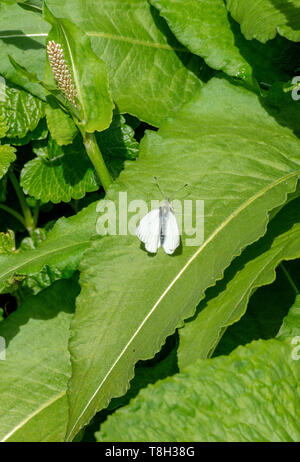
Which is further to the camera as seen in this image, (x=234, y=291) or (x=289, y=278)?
(x=289, y=278)

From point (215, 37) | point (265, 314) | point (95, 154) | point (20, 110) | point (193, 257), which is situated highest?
point (215, 37)

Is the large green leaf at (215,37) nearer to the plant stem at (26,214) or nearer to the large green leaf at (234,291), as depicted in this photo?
the large green leaf at (234,291)

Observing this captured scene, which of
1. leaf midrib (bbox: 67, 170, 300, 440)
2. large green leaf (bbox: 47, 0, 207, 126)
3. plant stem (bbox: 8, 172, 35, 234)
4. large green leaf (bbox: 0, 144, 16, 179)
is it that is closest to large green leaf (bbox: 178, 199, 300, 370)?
leaf midrib (bbox: 67, 170, 300, 440)

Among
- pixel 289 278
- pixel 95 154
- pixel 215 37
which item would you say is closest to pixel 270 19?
pixel 215 37

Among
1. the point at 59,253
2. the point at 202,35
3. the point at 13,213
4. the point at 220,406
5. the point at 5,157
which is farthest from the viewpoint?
the point at 13,213

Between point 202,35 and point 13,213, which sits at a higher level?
point 202,35

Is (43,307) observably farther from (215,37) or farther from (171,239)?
(215,37)

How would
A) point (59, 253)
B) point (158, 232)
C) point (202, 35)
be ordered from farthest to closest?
1. point (202, 35)
2. point (59, 253)
3. point (158, 232)

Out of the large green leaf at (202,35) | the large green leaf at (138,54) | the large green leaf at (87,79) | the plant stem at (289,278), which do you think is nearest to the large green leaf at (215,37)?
the large green leaf at (202,35)
